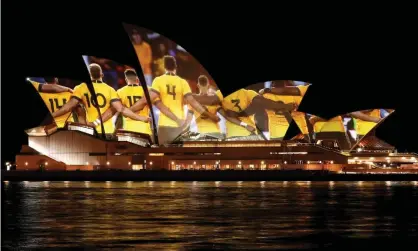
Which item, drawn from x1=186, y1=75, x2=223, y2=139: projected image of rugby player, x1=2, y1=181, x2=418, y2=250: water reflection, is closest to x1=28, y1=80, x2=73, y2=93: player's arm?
x1=186, y1=75, x2=223, y2=139: projected image of rugby player

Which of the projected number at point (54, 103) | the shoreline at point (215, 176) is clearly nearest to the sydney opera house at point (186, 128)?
the projected number at point (54, 103)

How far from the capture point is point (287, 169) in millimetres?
79875

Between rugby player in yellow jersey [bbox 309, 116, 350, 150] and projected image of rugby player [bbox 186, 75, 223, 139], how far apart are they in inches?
359

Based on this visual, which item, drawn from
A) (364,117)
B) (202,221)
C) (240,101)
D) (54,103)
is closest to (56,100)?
(54,103)

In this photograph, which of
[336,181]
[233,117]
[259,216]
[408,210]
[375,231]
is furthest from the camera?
[233,117]

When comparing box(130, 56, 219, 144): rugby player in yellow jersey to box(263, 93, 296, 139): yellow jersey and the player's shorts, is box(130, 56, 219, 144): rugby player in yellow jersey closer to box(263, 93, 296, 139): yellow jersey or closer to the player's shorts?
the player's shorts

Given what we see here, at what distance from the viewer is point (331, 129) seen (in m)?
81.2

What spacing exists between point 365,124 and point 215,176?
15.2m

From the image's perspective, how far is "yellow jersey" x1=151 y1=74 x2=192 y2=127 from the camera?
75.6 metres

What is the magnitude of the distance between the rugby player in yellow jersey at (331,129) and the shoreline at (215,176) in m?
5.42

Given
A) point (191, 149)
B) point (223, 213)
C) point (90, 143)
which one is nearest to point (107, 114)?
point (90, 143)

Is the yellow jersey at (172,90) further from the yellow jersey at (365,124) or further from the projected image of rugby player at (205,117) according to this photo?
the yellow jersey at (365,124)

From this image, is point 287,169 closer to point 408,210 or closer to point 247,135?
point 247,135

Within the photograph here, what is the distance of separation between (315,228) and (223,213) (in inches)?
248
